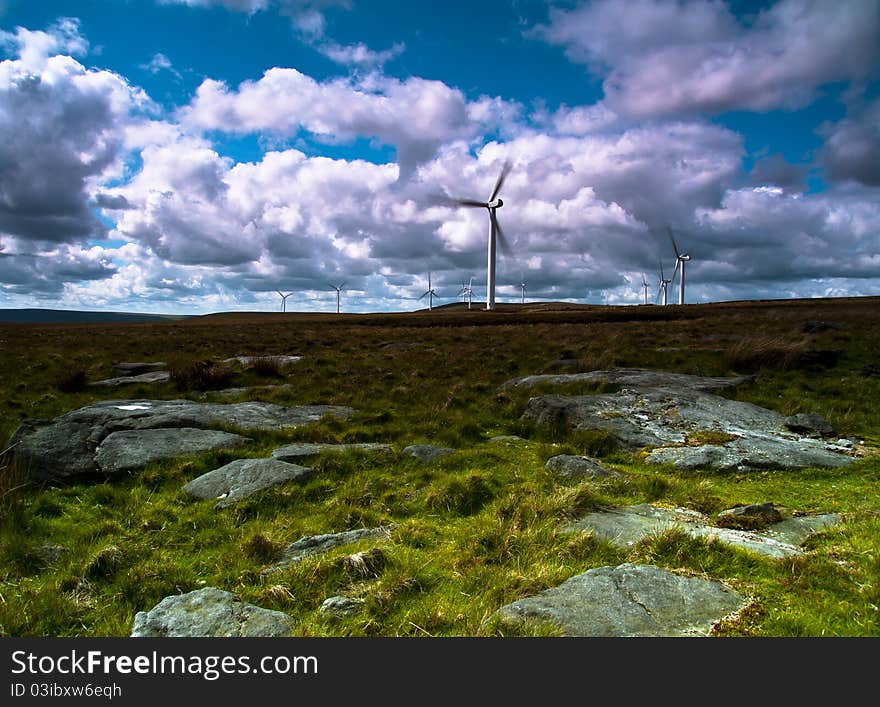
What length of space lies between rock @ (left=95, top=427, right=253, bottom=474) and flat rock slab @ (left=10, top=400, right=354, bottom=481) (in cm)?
13

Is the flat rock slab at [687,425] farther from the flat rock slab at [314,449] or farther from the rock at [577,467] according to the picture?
the flat rock slab at [314,449]

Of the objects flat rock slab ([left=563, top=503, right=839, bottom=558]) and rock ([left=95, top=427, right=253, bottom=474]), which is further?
rock ([left=95, top=427, right=253, bottom=474])

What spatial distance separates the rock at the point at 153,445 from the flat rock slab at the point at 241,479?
4.94 feet

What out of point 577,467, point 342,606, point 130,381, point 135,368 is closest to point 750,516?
point 577,467

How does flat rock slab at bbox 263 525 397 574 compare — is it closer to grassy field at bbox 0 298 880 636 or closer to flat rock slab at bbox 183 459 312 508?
grassy field at bbox 0 298 880 636

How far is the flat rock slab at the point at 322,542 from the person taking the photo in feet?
20.8

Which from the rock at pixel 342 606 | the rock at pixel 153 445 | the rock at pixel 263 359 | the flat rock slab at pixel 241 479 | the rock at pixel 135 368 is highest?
the rock at pixel 263 359

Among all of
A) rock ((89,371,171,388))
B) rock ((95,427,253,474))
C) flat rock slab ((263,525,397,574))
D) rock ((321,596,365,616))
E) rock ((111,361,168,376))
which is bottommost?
flat rock slab ((263,525,397,574))

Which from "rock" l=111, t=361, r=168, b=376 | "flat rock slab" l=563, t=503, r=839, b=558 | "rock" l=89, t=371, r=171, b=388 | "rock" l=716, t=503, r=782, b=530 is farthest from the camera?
"rock" l=111, t=361, r=168, b=376

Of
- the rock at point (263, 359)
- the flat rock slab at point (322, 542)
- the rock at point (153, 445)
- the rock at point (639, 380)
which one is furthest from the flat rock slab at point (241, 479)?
the rock at point (263, 359)

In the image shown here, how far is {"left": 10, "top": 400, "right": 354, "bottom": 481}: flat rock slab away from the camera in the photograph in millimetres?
9664

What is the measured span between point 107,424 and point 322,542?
7.83 m

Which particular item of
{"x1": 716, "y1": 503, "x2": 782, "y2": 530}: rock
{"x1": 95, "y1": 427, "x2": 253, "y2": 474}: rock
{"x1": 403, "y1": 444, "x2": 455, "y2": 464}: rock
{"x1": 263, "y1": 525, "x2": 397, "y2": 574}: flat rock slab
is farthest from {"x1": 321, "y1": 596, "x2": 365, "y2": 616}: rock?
{"x1": 95, "y1": 427, "x2": 253, "y2": 474}: rock

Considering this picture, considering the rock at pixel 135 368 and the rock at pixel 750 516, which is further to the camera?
the rock at pixel 135 368
